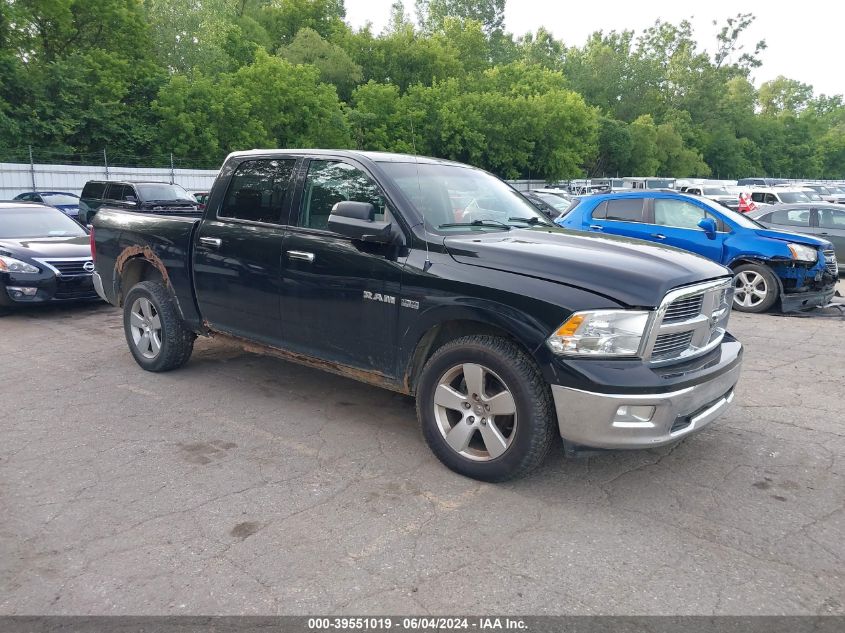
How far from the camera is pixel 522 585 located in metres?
2.99

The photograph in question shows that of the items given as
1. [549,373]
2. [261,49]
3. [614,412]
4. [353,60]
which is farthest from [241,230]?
[353,60]

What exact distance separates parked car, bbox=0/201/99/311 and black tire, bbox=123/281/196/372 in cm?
306

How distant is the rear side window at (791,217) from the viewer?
12.8 meters

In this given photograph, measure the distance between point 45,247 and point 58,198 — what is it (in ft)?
40.9

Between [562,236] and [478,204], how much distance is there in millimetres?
699

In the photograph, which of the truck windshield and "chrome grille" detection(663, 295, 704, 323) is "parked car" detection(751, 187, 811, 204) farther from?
"chrome grille" detection(663, 295, 704, 323)

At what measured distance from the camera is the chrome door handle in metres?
4.65

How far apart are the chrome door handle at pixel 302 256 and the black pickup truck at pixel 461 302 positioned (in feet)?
0.04

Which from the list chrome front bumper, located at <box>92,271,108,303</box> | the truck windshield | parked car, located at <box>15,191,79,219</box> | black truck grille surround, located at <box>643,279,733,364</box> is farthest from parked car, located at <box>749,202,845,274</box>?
parked car, located at <box>15,191,79,219</box>

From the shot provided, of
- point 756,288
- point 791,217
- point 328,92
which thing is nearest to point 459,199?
point 756,288

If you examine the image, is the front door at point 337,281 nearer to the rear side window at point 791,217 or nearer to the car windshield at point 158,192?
the rear side window at point 791,217

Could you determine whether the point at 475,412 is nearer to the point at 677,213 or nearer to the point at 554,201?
the point at 677,213

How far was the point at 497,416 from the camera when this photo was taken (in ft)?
12.9

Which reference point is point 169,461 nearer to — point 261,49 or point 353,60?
point 261,49
